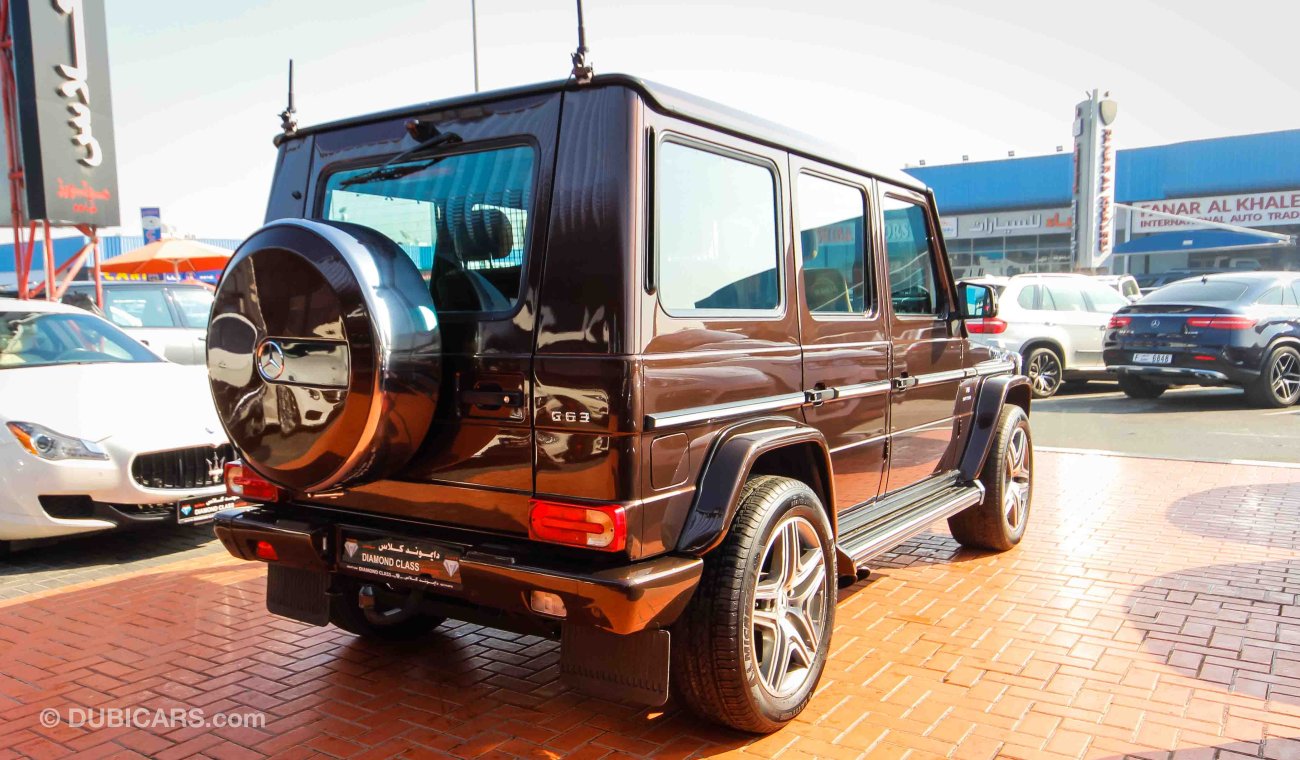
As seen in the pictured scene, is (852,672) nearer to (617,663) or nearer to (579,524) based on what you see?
(617,663)

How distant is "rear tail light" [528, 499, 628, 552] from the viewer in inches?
105

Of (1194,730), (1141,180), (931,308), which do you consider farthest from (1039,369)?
(1141,180)

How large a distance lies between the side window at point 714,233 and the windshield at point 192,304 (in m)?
8.61

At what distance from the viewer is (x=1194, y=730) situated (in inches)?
128

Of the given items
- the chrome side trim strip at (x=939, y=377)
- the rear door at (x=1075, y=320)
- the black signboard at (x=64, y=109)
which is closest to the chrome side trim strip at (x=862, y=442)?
the chrome side trim strip at (x=939, y=377)

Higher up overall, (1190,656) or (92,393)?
(92,393)

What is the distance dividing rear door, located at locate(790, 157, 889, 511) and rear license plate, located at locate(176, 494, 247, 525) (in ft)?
12.0

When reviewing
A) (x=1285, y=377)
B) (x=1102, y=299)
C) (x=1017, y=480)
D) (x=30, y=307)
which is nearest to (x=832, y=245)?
(x=1017, y=480)

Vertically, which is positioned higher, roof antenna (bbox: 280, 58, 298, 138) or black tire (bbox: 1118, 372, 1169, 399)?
roof antenna (bbox: 280, 58, 298, 138)

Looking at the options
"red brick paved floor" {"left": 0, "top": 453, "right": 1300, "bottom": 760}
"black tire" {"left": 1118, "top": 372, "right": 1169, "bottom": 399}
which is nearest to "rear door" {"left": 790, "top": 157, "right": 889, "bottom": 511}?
"red brick paved floor" {"left": 0, "top": 453, "right": 1300, "bottom": 760}

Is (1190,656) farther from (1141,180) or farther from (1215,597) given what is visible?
(1141,180)

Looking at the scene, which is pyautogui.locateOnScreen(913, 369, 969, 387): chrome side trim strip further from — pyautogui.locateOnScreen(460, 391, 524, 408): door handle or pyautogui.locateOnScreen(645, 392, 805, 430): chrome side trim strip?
pyautogui.locateOnScreen(460, 391, 524, 408): door handle

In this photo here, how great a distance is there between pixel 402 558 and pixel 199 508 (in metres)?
3.20

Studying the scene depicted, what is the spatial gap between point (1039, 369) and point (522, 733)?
36.6 ft
